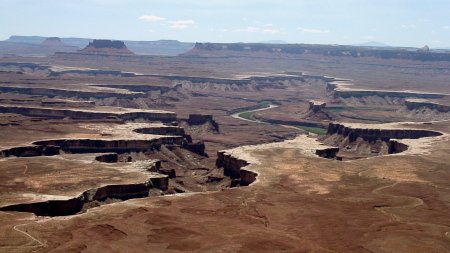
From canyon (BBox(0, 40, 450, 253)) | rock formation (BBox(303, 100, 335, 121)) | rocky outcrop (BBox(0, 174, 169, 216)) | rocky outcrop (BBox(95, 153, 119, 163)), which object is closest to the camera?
canyon (BBox(0, 40, 450, 253))

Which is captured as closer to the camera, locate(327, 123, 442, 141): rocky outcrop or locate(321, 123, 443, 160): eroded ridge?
locate(321, 123, 443, 160): eroded ridge

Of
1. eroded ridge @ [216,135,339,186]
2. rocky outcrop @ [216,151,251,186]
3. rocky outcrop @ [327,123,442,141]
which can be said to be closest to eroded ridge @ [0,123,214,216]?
rocky outcrop @ [216,151,251,186]

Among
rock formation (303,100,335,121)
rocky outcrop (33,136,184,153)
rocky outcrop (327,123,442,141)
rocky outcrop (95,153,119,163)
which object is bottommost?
rock formation (303,100,335,121)

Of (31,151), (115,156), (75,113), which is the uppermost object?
(31,151)

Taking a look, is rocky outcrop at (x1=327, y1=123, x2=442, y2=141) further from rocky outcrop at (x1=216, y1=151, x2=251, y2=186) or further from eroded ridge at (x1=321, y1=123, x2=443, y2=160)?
rocky outcrop at (x1=216, y1=151, x2=251, y2=186)

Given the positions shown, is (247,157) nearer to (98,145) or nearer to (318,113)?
(98,145)

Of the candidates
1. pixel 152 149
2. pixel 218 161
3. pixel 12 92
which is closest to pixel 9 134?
pixel 152 149

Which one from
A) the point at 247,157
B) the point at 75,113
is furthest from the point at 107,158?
the point at 75,113

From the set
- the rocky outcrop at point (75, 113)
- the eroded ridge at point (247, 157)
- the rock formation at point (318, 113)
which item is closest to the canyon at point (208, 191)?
the eroded ridge at point (247, 157)

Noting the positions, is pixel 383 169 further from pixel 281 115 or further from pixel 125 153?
pixel 281 115

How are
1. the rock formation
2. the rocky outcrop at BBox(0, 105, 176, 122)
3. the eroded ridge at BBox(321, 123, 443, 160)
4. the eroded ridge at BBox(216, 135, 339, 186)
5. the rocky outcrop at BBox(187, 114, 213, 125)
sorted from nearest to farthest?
the eroded ridge at BBox(216, 135, 339, 186), the eroded ridge at BBox(321, 123, 443, 160), the rocky outcrop at BBox(0, 105, 176, 122), the rocky outcrop at BBox(187, 114, 213, 125), the rock formation

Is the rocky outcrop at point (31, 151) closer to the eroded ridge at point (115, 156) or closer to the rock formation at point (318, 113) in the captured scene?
the eroded ridge at point (115, 156)
